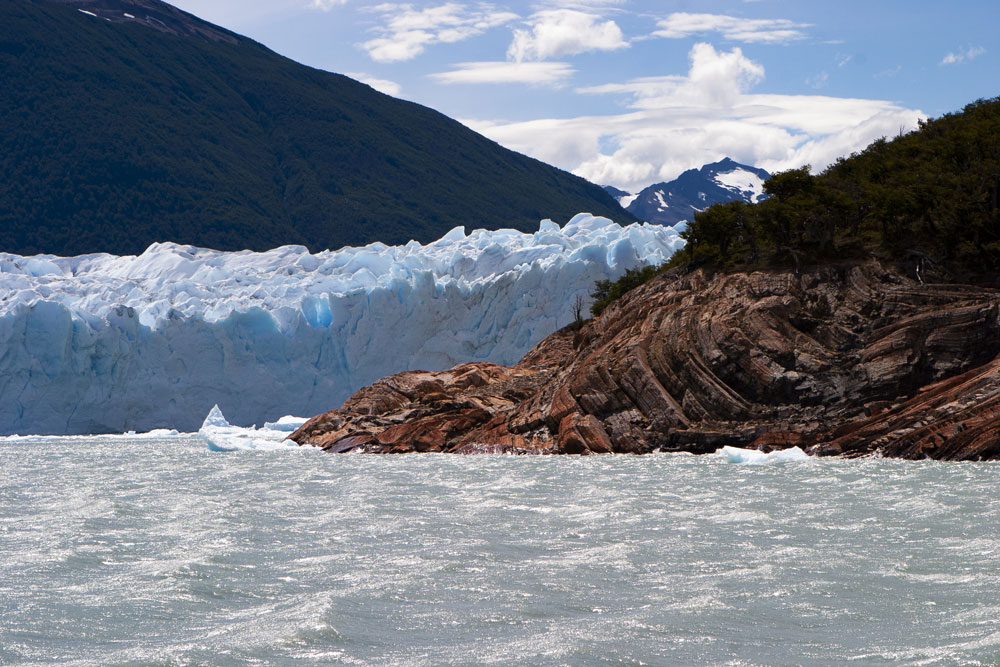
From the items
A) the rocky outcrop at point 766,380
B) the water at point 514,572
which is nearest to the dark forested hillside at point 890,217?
the rocky outcrop at point 766,380

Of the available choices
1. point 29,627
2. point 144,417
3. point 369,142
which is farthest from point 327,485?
point 369,142

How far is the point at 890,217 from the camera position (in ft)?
129

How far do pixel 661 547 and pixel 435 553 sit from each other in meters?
3.18

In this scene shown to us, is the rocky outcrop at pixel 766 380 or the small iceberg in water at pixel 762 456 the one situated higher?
the rocky outcrop at pixel 766 380

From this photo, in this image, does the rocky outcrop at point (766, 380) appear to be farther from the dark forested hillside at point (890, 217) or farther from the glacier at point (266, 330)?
the glacier at point (266, 330)

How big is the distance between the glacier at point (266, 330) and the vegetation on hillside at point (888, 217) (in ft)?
51.1

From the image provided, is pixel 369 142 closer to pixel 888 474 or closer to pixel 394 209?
pixel 394 209

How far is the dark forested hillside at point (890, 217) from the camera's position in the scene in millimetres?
38312

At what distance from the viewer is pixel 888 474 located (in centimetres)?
2492

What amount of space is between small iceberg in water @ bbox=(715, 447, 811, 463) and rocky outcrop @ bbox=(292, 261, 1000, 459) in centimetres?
118

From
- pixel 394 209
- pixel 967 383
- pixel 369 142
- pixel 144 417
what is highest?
pixel 369 142

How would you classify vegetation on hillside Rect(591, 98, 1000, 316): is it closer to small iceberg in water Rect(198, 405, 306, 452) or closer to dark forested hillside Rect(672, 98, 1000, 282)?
dark forested hillside Rect(672, 98, 1000, 282)

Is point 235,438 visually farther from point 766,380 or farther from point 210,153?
point 210,153

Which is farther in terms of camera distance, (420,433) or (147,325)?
(147,325)
